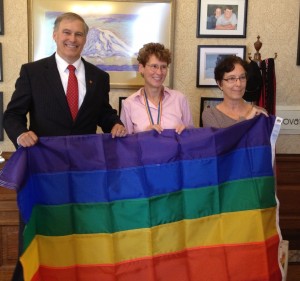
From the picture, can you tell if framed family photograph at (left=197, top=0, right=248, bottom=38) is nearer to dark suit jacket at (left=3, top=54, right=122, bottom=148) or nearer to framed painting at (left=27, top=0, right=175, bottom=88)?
framed painting at (left=27, top=0, right=175, bottom=88)

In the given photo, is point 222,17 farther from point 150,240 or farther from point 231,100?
point 150,240

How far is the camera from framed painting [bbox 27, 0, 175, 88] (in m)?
2.67

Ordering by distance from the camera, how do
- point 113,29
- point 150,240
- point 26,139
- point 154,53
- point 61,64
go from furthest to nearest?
point 113,29 < point 154,53 < point 61,64 < point 150,240 < point 26,139

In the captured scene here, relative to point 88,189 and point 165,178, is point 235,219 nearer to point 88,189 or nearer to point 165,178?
point 165,178

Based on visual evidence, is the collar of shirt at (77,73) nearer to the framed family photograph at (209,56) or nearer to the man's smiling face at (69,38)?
the man's smiling face at (69,38)

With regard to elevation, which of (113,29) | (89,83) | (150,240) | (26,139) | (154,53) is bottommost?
(150,240)

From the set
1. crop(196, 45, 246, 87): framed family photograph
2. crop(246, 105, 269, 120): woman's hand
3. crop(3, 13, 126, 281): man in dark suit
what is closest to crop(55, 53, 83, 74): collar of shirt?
crop(3, 13, 126, 281): man in dark suit

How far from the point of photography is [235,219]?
1.94 m

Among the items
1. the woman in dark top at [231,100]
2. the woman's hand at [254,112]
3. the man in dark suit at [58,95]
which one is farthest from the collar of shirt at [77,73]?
the woman's hand at [254,112]

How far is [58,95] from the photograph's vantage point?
1.92 metres

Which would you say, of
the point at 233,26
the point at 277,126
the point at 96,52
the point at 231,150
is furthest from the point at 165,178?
the point at 233,26

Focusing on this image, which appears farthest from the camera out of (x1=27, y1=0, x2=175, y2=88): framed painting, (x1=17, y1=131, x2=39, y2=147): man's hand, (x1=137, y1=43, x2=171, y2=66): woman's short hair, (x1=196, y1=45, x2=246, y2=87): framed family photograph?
(x1=196, y1=45, x2=246, y2=87): framed family photograph

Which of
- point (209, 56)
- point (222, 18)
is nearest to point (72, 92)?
point (209, 56)

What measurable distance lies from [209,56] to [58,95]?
4.06 feet
